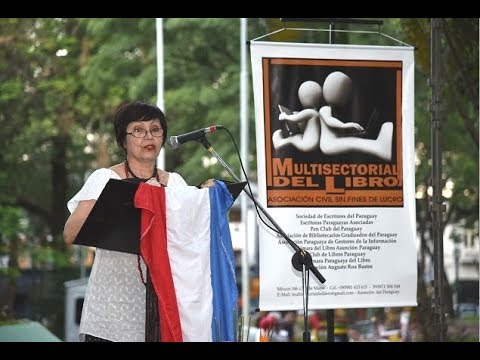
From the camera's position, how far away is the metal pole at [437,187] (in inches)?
249

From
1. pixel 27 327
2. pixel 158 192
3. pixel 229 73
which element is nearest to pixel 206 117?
pixel 229 73

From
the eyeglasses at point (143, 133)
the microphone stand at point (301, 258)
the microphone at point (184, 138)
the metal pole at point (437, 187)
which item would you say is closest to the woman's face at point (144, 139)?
the eyeglasses at point (143, 133)

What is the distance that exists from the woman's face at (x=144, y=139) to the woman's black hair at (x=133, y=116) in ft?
0.06

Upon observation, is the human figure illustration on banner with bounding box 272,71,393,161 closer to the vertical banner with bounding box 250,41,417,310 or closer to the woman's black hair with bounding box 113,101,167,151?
the vertical banner with bounding box 250,41,417,310

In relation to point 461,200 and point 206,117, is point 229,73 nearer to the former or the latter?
point 206,117

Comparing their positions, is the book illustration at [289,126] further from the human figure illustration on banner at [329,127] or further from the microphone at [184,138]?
the microphone at [184,138]

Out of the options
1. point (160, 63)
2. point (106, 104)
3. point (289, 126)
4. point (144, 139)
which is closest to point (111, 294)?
point (144, 139)

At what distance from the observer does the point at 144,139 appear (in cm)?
431

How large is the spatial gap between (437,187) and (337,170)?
3.06 feet

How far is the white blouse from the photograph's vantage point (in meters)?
4.18

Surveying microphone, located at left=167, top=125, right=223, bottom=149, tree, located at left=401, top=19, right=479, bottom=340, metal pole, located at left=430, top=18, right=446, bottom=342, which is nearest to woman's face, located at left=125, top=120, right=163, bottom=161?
microphone, located at left=167, top=125, right=223, bottom=149

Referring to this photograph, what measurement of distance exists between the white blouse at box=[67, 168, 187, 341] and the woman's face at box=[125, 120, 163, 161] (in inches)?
6.2

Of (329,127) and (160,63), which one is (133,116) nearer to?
(329,127)

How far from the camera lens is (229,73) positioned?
1702 cm
